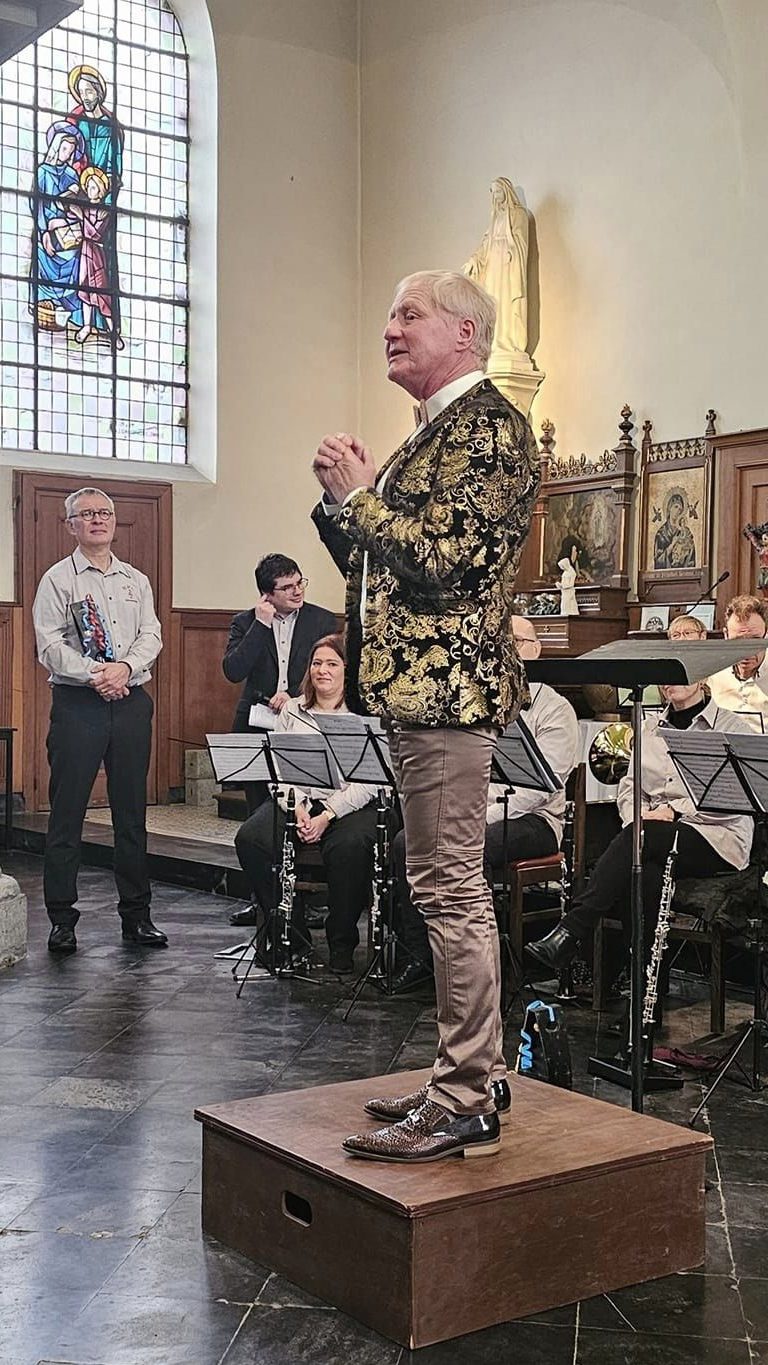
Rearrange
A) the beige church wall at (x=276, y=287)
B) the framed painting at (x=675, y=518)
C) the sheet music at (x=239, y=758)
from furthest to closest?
the beige church wall at (x=276, y=287) < the framed painting at (x=675, y=518) < the sheet music at (x=239, y=758)

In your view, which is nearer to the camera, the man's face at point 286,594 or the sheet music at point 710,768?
the sheet music at point 710,768

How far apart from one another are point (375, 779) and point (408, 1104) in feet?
7.54

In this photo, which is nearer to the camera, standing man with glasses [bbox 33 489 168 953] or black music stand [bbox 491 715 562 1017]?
black music stand [bbox 491 715 562 1017]

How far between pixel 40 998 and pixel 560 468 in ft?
21.9

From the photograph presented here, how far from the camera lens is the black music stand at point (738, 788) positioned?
4051 millimetres

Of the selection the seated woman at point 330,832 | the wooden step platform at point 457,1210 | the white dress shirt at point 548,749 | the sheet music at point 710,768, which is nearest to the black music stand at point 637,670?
the wooden step platform at point 457,1210

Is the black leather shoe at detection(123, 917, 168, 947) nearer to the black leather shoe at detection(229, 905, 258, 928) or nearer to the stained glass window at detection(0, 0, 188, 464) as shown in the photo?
the black leather shoe at detection(229, 905, 258, 928)

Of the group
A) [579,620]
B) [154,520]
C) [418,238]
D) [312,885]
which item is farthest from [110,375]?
[312,885]

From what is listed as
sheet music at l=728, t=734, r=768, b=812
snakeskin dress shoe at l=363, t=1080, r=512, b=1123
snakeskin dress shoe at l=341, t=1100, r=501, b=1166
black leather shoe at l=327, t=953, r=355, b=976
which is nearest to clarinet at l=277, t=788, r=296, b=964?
black leather shoe at l=327, t=953, r=355, b=976

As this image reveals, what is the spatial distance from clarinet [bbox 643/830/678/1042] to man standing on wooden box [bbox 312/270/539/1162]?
1.76 meters

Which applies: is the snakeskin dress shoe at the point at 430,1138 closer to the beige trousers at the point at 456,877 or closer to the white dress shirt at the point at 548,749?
the beige trousers at the point at 456,877

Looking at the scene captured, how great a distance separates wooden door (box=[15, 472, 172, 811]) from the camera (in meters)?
11.0

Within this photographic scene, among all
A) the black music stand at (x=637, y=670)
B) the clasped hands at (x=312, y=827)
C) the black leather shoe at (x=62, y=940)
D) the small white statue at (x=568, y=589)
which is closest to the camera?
the black music stand at (x=637, y=670)

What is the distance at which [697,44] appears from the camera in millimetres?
9922
